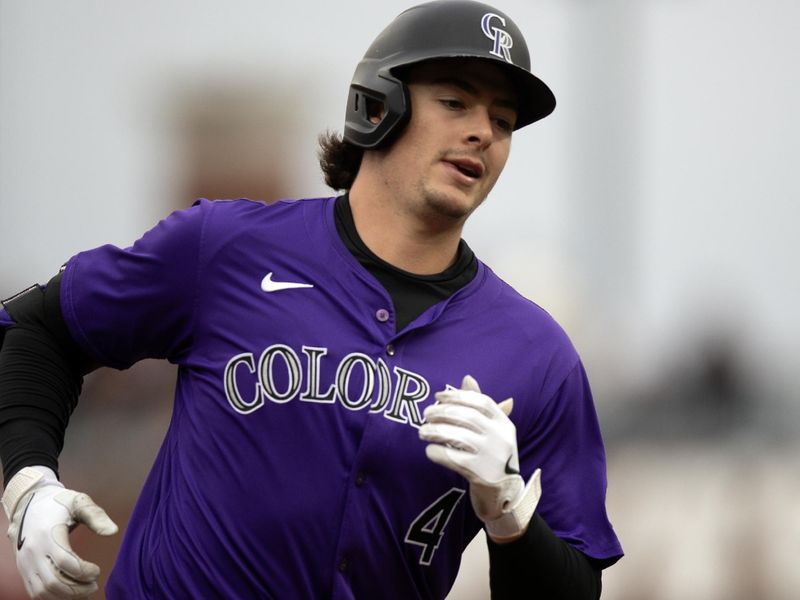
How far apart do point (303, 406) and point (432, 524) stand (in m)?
0.44

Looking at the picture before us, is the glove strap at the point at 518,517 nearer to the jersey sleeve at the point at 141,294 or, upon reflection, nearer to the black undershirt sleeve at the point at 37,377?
the jersey sleeve at the point at 141,294

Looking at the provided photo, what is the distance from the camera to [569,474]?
4.00m

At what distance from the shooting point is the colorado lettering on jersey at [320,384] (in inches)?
149

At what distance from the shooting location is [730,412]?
10.5m

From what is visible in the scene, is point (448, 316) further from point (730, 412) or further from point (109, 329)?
point (730, 412)

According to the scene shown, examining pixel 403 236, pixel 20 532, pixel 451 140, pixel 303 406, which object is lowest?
pixel 20 532

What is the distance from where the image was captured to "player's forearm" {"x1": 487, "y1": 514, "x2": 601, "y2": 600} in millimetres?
3738

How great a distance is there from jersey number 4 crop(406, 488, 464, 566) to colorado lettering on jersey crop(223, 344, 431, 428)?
215mm

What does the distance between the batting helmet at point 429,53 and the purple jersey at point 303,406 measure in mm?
295

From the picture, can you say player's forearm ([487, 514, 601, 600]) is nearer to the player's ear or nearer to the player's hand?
the player's hand

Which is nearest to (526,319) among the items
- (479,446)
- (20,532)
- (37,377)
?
(479,446)

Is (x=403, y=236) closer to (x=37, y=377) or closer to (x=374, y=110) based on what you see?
(x=374, y=110)

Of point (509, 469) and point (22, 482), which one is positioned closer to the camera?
point (509, 469)

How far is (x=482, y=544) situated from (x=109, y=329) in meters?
4.33
